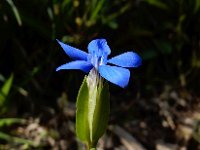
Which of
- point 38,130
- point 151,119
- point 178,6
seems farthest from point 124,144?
point 178,6

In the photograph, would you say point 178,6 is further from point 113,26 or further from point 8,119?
point 8,119

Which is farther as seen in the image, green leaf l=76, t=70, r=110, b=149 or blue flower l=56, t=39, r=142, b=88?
green leaf l=76, t=70, r=110, b=149

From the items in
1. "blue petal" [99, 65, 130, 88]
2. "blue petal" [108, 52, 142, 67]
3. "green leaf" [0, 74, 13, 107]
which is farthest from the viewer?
"green leaf" [0, 74, 13, 107]

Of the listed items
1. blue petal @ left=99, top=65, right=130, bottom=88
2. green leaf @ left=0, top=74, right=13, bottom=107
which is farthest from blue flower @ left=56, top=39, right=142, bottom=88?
green leaf @ left=0, top=74, right=13, bottom=107

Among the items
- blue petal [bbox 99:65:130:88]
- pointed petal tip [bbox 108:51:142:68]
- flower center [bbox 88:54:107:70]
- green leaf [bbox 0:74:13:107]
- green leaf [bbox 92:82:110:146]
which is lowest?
green leaf [bbox 92:82:110:146]

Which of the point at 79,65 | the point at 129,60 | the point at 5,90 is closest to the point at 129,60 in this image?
the point at 129,60

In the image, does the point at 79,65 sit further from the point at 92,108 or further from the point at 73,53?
the point at 92,108

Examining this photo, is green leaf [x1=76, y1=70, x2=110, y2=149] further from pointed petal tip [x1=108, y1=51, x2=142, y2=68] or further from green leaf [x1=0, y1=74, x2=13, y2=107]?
green leaf [x1=0, y1=74, x2=13, y2=107]
